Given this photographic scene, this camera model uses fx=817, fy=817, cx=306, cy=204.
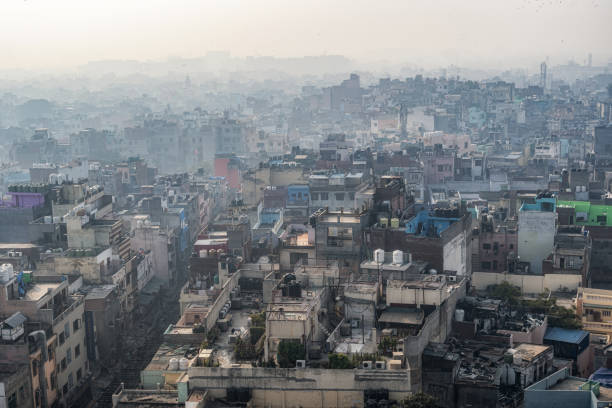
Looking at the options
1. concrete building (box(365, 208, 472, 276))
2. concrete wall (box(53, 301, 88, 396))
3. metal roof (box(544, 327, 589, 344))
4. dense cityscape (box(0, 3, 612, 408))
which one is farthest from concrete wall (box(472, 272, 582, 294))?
concrete wall (box(53, 301, 88, 396))

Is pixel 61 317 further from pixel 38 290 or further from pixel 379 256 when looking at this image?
pixel 379 256

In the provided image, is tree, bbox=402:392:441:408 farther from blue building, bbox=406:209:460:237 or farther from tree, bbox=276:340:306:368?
blue building, bbox=406:209:460:237

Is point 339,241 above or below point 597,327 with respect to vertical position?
above

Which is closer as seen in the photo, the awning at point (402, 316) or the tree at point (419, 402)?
the tree at point (419, 402)

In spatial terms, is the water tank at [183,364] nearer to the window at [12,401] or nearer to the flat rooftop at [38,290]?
the window at [12,401]

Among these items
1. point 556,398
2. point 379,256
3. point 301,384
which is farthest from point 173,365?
point 556,398

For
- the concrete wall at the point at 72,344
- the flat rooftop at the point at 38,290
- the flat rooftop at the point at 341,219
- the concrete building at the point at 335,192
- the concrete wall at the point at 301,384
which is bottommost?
the concrete wall at the point at 72,344

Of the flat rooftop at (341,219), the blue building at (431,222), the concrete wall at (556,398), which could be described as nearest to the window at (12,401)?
the flat rooftop at (341,219)
